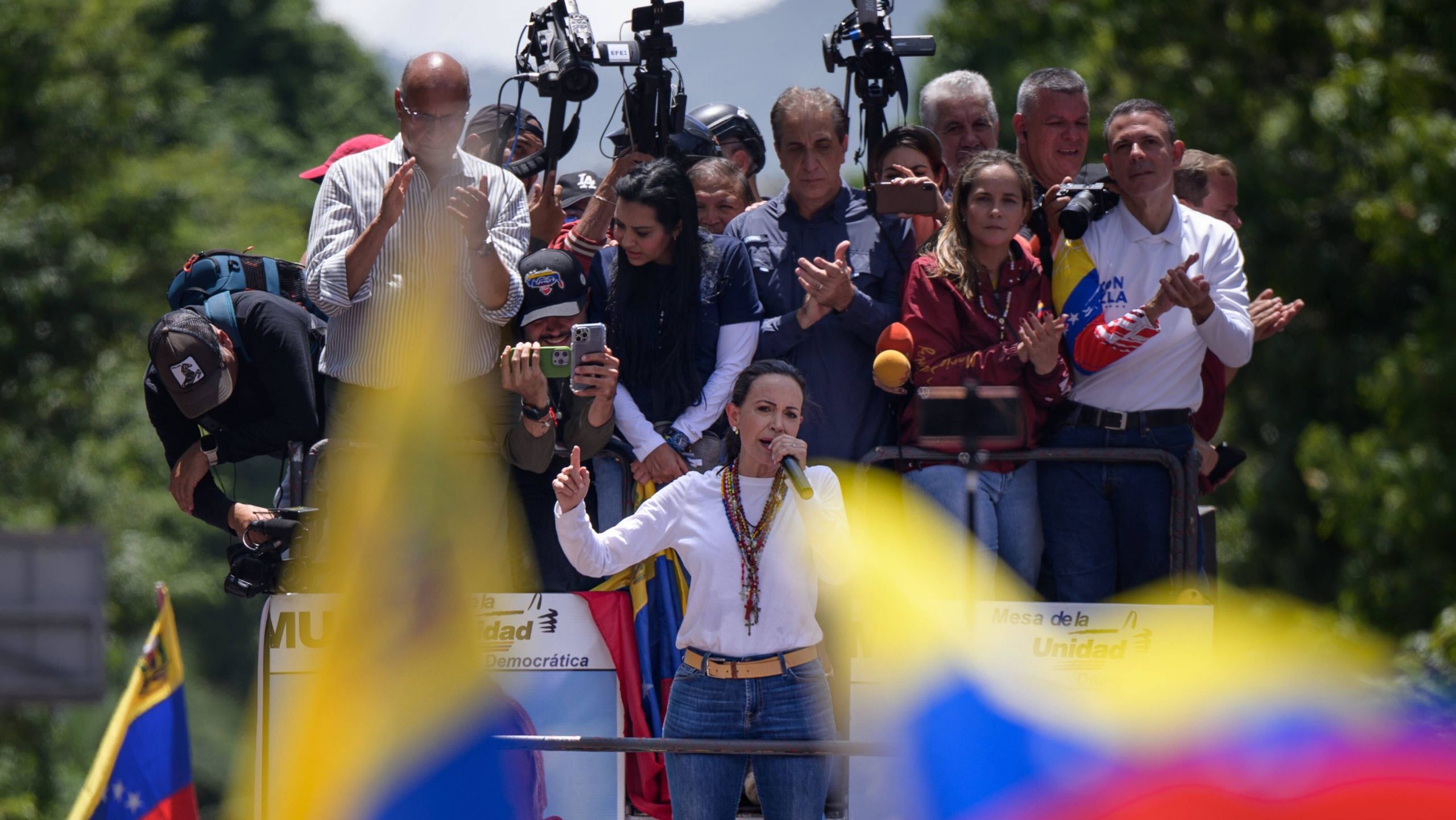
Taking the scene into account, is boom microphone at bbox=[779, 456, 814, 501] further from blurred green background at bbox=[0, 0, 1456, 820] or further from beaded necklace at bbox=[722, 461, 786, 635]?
blurred green background at bbox=[0, 0, 1456, 820]

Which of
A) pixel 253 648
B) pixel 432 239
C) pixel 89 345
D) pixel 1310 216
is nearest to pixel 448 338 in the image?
pixel 432 239

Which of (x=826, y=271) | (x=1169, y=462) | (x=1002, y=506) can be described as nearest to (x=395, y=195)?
(x=826, y=271)

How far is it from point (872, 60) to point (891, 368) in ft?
7.79

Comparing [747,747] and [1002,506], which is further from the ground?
[1002,506]

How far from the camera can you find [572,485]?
6422mm

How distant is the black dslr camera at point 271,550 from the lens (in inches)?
273

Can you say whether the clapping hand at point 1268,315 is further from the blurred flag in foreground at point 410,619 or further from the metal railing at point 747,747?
the blurred flag in foreground at point 410,619

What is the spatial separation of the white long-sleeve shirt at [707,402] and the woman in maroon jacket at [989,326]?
631 mm

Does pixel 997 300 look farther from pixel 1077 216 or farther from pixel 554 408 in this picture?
pixel 554 408

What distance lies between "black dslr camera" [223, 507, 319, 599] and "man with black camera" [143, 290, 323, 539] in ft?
0.77

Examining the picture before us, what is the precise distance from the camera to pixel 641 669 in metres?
7.18

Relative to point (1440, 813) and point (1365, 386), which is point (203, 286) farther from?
point (1365, 386)

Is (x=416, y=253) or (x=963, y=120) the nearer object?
(x=416, y=253)

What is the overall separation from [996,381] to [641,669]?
65.9 inches
